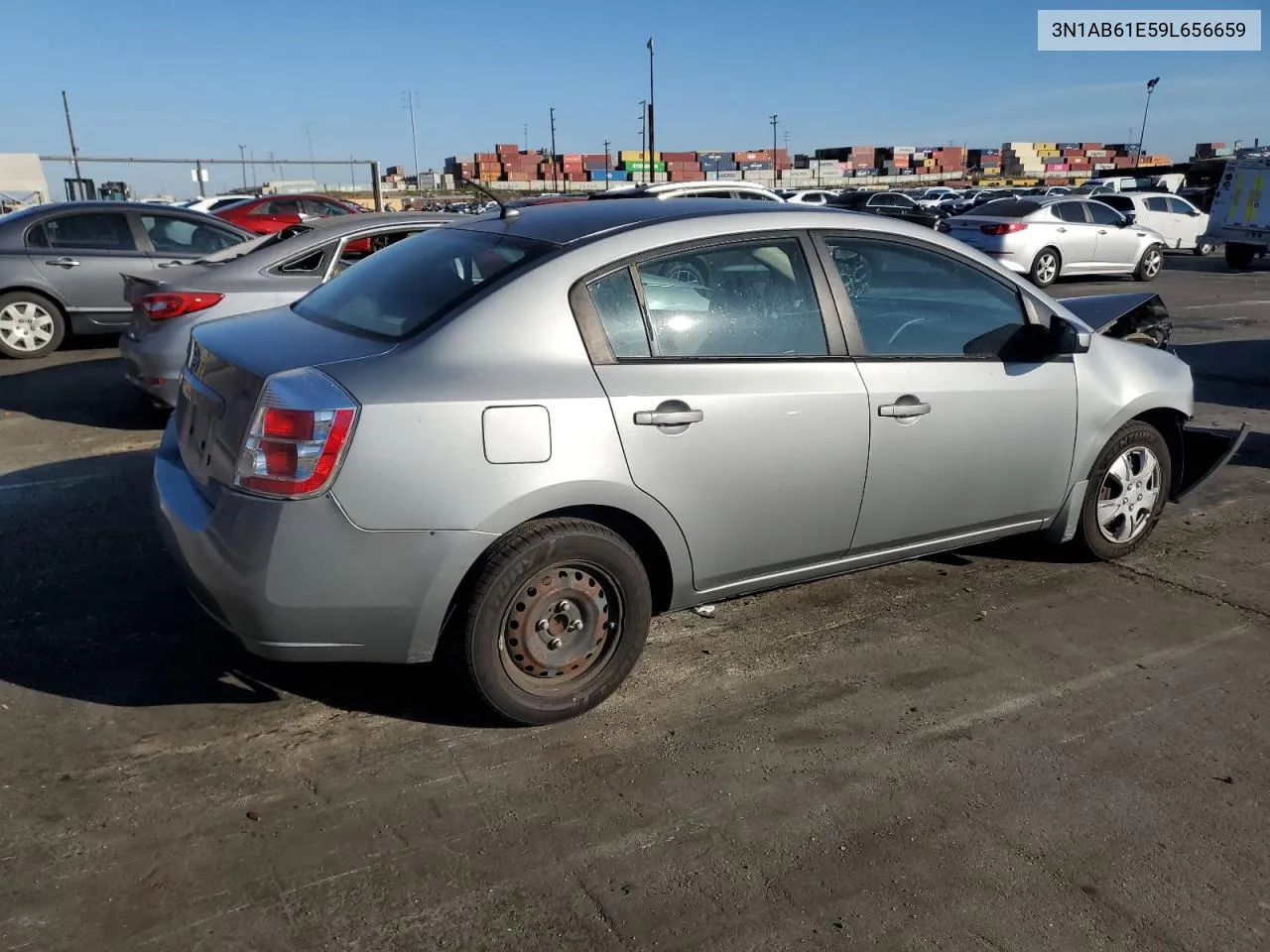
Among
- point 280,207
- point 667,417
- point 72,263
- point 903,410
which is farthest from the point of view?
point 280,207

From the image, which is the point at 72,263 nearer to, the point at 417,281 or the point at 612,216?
the point at 417,281

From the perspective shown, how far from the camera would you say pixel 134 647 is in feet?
12.1

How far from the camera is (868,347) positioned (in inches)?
144

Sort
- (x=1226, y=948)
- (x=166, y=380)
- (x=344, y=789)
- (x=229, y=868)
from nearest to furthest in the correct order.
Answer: (x=1226, y=948), (x=229, y=868), (x=344, y=789), (x=166, y=380)

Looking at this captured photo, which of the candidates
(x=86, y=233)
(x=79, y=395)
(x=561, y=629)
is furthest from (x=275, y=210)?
(x=561, y=629)

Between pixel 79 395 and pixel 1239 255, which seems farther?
pixel 1239 255

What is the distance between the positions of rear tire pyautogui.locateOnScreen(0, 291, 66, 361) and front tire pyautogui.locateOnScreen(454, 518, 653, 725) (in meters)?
8.43

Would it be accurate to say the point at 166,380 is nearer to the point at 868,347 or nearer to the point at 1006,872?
the point at 868,347

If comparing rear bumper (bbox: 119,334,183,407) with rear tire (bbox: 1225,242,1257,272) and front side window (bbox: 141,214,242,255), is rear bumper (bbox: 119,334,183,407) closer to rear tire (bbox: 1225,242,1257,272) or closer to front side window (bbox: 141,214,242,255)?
front side window (bbox: 141,214,242,255)

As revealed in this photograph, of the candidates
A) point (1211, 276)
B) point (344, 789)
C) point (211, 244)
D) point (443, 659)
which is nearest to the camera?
point (344, 789)

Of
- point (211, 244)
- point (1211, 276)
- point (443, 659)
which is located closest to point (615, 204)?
point (443, 659)

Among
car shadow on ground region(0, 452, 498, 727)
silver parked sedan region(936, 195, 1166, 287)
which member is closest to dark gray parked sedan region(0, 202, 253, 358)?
car shadow on ground region(0, 452, 498, 727)

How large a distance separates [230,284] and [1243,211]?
67.5 ft

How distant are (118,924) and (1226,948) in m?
2.60
